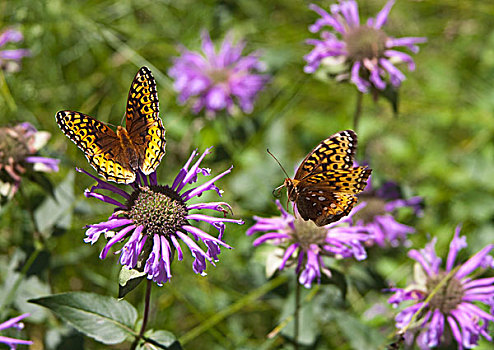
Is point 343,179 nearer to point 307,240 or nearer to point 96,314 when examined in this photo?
point 307,240

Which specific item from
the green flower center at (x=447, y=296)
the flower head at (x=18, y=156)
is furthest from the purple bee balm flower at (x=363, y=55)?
the flower head at (x=18, y=156)

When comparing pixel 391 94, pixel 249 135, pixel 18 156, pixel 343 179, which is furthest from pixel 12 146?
pixel 391 94

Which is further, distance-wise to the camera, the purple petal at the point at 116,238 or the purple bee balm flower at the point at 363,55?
the purple bee balm flower at the point at 363,55

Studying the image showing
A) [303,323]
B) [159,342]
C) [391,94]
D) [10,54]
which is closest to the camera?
[159,342]

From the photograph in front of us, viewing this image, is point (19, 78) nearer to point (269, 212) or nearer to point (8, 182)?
point (8, 182)

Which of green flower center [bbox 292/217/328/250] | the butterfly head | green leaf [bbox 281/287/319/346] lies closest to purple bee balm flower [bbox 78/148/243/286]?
the butterfly head

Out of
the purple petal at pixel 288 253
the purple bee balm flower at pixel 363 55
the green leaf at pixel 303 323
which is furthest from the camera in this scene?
the purple bee balm flower at pixel 363 55

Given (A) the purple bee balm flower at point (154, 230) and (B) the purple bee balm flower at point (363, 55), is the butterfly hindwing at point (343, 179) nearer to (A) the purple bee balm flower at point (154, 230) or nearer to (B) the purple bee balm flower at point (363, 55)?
(A) the purple bee balm flower at point (154, 230)

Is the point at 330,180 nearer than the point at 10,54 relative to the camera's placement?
Yes
